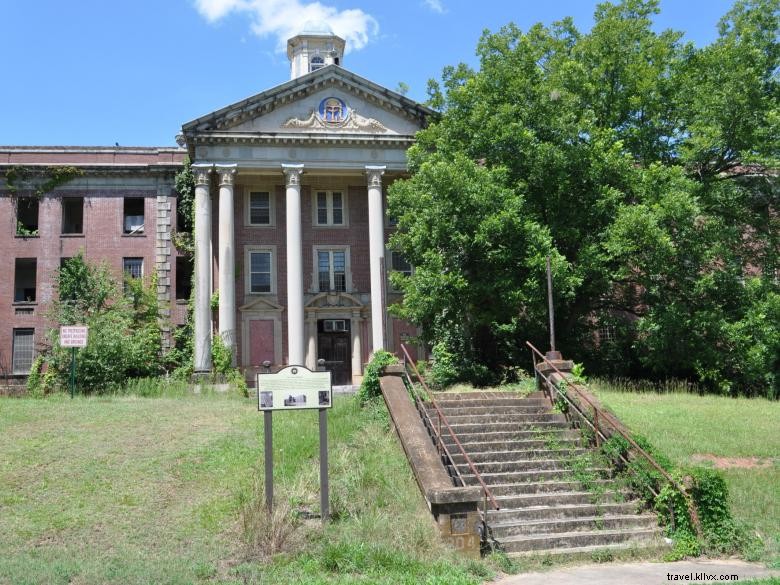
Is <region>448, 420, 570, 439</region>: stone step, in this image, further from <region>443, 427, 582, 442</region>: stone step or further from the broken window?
the broken window

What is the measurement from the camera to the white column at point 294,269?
104 ft

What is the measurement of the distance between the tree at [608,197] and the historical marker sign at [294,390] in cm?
1241

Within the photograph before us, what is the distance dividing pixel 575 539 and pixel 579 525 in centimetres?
51

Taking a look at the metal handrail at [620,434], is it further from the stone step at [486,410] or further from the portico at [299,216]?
the portico at [299,216]

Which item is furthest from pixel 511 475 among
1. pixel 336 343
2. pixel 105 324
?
pixel 105 324

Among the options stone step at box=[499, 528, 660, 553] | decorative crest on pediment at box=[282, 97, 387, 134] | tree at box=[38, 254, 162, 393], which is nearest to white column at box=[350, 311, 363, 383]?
decorative crest on pediment at box=[282, 97, 387, 134]

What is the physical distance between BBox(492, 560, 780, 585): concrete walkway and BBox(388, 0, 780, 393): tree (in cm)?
1328

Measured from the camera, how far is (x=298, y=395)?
12000 millimetres

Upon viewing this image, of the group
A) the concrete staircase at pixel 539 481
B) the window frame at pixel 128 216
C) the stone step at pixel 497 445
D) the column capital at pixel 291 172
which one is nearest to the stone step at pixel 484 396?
the concrete staircase at pixel 539 481

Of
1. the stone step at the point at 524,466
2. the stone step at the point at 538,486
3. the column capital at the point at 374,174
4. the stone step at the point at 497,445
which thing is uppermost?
the column capital at the point at 374,174

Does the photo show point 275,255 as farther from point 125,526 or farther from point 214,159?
point 125,526

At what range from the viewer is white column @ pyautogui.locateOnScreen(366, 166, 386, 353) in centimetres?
3205

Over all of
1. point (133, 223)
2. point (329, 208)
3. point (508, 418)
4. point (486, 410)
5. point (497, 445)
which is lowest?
point (497, 445)

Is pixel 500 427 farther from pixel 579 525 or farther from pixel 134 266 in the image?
pixel 134 266
